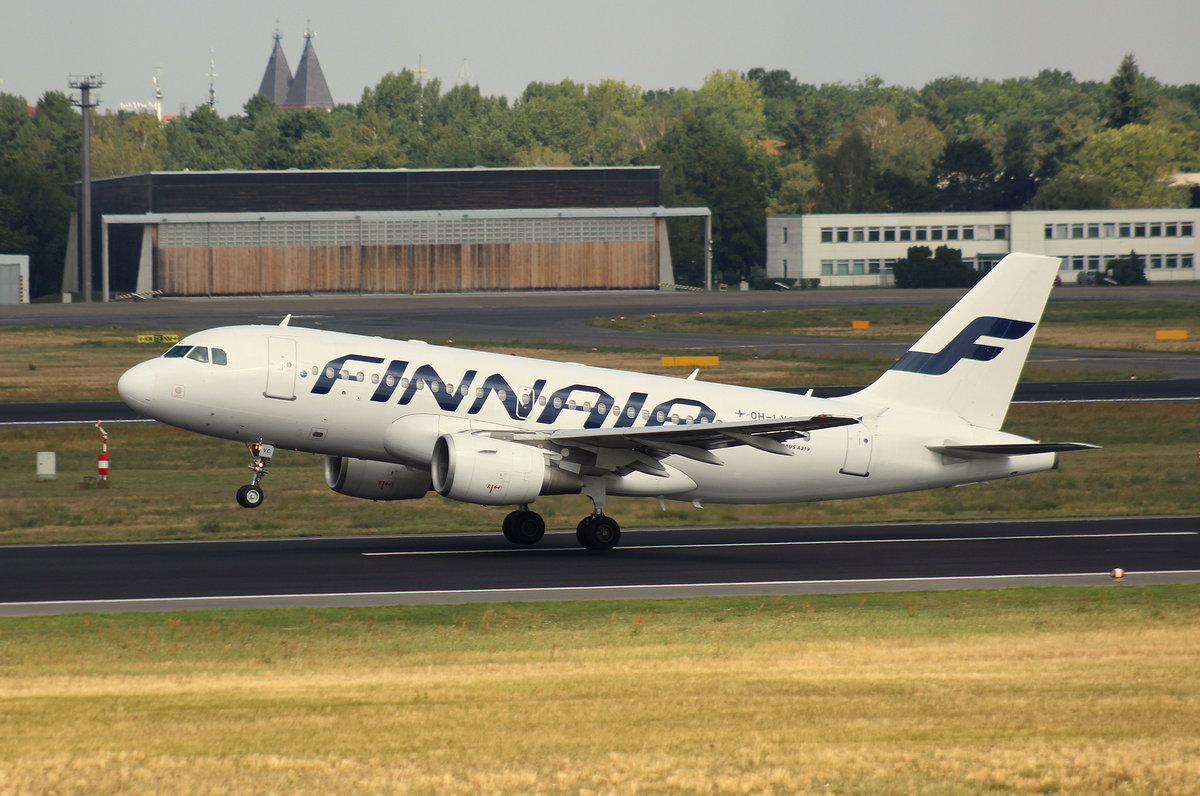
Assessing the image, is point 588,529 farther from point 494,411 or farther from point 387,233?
point 387,233

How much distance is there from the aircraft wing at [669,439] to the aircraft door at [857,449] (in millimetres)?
2124

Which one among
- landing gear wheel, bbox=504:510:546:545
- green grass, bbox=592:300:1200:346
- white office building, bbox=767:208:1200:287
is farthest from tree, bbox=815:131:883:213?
landing gear wheel, bbox=504:510:546:545

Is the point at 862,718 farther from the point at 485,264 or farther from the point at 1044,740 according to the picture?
the point at 485,264

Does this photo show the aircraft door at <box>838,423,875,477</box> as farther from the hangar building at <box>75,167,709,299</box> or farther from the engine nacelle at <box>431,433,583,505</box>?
the hangar building at <box>75,167,709,299</box>

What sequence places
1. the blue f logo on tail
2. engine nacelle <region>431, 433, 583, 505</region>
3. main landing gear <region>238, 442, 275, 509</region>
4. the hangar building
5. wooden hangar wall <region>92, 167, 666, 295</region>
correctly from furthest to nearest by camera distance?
wooden hangar wall <region>92, 167, 666, 295</region>, the hangar building, the blue f logo on tail, main landing gear <region>238, 442, 275, 509</region>, engine nacelle <region>431, 433, 583, 505</region>

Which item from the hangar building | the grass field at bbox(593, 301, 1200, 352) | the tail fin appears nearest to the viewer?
the tail fin

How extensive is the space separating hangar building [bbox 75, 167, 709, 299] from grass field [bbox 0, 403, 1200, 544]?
95.4 meters

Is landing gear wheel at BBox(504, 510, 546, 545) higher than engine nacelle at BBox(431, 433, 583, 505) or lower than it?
lower

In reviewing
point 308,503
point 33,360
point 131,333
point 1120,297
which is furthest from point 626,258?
point 308,503

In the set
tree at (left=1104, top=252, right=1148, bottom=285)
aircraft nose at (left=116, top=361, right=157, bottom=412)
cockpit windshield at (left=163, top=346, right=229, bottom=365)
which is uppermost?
tree at (left=1104, top=252, right=1148, bottom=285)

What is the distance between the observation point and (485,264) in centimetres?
15125

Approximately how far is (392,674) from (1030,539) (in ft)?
64.7

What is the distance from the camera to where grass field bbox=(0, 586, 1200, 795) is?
1481 cm

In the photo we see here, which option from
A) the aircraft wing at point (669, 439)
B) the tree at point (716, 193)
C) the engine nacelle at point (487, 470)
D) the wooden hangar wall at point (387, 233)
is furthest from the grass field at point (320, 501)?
the tree at point (716, 193)
